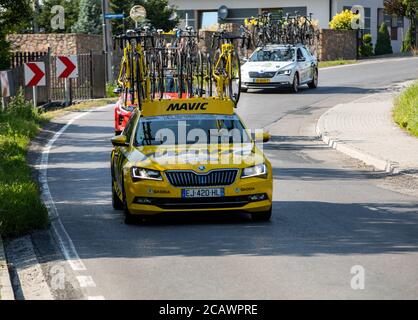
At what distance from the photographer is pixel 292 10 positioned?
6631 cm

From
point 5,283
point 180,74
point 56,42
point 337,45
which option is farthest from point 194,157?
point 337,45

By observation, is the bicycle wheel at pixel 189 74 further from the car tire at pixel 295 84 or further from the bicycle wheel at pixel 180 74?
the car tire at pixel 295 84

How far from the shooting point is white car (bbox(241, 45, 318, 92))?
1487 inches

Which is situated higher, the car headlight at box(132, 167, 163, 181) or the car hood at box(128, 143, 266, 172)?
the car hood at box(128, 143, 266, 172)

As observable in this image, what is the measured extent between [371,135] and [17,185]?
12154 mm

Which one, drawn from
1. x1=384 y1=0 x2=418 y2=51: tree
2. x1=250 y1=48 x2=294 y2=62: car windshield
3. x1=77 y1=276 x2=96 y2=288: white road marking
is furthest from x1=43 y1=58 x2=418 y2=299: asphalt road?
x1=384 y1=0 x2=418 y2=51: tree

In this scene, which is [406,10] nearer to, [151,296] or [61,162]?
[61,162]

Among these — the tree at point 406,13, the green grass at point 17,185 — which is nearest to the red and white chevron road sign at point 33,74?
the green grass at point 17,185

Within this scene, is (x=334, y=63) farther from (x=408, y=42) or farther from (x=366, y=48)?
(x=408, y=42)

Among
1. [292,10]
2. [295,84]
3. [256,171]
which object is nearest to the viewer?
[256,171]

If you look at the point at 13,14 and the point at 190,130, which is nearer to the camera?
the point at 190,130

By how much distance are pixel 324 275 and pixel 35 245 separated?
3762 mm

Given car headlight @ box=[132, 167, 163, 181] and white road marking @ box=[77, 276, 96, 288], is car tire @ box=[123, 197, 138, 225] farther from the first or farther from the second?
white road marking @ box=[77, 276, 96, 288]

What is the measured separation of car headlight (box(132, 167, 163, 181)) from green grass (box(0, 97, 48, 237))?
1249 millimetres
